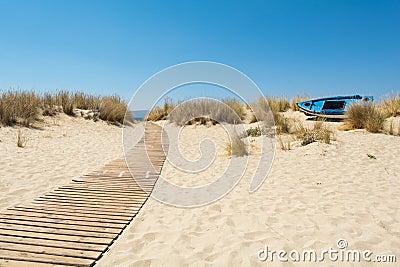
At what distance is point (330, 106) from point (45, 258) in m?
12.2

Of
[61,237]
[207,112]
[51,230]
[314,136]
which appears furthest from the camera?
[207,112]

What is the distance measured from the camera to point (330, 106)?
39.1 feet

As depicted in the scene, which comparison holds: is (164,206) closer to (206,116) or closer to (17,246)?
(17,246)

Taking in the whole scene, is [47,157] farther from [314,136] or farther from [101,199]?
[314,136]

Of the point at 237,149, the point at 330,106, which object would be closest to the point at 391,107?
the point at 330,106

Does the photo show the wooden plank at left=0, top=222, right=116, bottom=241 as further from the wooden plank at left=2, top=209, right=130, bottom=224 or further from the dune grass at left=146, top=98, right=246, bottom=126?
the dune grass at left=146, top=98, right=246, bottom=126

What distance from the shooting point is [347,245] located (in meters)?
2.64

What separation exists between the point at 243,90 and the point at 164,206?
10.2ft

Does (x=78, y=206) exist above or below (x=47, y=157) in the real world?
below

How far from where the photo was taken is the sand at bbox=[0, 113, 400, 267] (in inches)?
104

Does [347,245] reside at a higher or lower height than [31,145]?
lower

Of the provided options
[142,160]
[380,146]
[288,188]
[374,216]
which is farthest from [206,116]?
[374,216]
